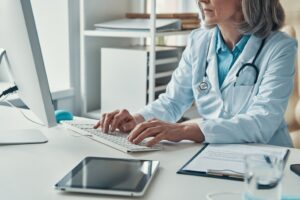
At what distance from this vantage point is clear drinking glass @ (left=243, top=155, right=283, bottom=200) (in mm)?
704

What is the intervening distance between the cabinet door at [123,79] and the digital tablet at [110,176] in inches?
48.4

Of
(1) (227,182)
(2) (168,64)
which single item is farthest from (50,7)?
(1) (227,182)

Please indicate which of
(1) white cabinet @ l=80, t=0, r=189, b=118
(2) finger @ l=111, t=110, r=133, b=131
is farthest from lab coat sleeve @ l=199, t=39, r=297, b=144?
(1) white cabinet @ l=80, t=0, r=189, b=118

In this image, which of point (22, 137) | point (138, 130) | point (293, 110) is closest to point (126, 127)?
point (138, 130)

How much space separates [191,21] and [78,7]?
583 mm

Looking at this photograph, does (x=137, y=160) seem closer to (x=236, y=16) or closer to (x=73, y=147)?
(x=73, y=147)

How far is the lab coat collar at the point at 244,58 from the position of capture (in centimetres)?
140

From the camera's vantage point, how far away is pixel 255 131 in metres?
1.21

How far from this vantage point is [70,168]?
3.19ft

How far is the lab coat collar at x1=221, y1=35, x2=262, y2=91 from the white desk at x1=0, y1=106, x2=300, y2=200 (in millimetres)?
311

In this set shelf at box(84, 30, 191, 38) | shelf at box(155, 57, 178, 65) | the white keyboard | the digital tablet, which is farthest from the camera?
shelf at box(155, 57, 178, 65)

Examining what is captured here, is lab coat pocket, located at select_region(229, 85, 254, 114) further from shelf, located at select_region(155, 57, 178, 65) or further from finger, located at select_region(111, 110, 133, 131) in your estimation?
shelf, located at select_region(155, 57, 178, 65)

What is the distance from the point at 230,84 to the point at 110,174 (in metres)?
0.64

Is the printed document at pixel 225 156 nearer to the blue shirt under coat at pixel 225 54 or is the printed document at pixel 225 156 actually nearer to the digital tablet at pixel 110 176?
the digital tablet at pixel 110 176
